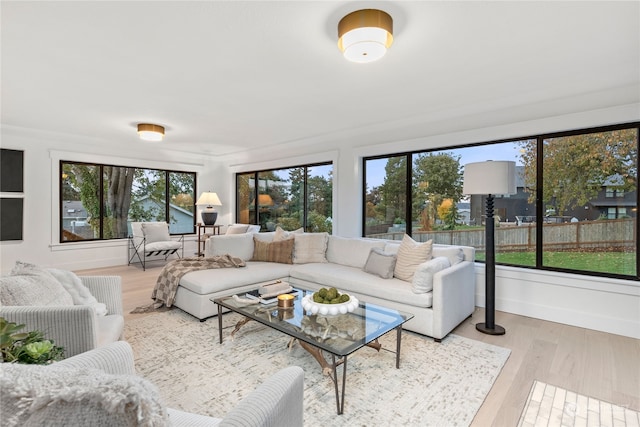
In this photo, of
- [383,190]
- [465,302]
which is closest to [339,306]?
[465,302]

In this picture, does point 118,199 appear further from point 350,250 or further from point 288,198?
point 350,250

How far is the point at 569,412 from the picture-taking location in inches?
72.0

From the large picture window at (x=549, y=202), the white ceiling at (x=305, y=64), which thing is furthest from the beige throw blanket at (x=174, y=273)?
the large picture window at (x=549, y=202)

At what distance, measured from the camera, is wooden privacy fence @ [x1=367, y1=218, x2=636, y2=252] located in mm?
3082

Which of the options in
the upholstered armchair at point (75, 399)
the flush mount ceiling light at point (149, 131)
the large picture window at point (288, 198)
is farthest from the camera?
the large picture window at point (288, 198)

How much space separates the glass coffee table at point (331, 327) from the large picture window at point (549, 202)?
2.16 m

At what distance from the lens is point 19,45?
7.47 feet

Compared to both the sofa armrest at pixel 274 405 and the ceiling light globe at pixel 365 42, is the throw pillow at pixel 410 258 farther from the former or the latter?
the sofa armrest at pixel 274 405

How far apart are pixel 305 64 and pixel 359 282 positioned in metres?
2.13

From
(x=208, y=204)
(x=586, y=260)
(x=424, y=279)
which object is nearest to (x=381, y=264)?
(x=424, y=279)

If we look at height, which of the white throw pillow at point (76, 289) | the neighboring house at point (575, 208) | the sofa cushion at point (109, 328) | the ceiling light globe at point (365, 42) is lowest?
the sofa cushion at point (109, 328)

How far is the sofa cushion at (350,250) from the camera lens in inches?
154

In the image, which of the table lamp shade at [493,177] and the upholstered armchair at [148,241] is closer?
the table lamp shade at [493,177]

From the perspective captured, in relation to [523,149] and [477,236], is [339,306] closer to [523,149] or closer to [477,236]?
[477,236]
